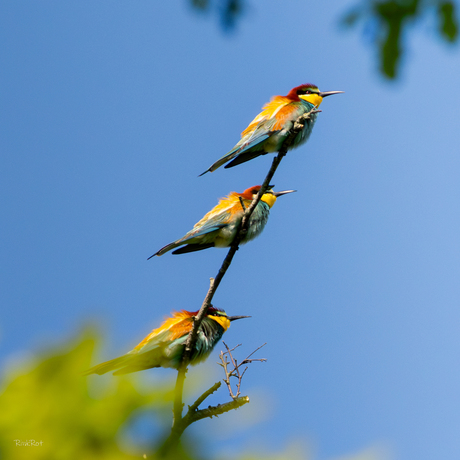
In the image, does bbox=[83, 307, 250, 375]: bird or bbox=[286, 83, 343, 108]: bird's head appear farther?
bbox=[286, 83, 343, 108]: bird's head

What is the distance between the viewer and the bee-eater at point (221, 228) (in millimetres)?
3957

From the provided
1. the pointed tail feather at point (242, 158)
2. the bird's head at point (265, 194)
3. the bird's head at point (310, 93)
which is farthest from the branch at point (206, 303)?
the bird's head at point (310, 93)

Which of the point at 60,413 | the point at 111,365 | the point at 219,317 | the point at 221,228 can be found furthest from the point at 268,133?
the point at 60,413

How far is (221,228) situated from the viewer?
3.98m

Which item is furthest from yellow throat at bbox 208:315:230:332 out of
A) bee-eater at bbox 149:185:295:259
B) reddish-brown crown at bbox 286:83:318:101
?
reddish-brown crown at bbox 286:83:318:101

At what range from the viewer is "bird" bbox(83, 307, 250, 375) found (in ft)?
11.8

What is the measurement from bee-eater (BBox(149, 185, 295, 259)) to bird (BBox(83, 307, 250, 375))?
1.91 feet

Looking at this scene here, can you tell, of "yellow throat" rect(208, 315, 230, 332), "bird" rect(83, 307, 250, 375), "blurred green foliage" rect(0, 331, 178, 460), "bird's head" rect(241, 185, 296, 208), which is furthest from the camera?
"bird's head" rect(241, 185, 296, 208)

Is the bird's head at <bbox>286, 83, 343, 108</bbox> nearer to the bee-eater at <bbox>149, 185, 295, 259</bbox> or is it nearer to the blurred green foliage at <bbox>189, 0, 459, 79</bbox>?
the bee-eater at <bbox>149, 185, 295, 259</bbox>

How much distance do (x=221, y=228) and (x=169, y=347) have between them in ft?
3.50

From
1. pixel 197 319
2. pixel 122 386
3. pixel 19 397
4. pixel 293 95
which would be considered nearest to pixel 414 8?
pixel 122 386

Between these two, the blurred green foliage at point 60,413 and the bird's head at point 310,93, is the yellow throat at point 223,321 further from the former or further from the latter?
the blurred green foliage at point 60,413

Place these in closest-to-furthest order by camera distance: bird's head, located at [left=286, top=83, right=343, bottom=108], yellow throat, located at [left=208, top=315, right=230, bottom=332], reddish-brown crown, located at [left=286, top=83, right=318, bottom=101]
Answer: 1. yellow throat, located at [left=208, top=315, right=230, bottom=332]
2. reddish-brown crown, located at [left=286, top=83, right=318, bottom=101]
3. bird's head, located at [left=286, top=83, right=343, bottom=108]

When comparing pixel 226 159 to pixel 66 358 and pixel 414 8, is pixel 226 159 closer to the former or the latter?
pixel 414 8
